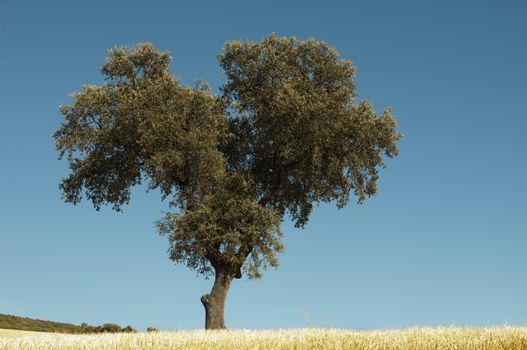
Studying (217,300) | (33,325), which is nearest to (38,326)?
(33,325)

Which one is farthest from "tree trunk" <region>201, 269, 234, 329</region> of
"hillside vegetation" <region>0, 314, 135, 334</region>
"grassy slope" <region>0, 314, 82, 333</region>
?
"grassy slope" <region>0, 314, 82, 333</region>

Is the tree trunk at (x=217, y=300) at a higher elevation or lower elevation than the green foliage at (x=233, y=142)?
lower

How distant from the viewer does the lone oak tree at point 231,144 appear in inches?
1249

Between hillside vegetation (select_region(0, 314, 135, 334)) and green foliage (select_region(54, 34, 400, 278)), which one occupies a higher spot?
green foliage (select_region(54, 34, 400, 278))

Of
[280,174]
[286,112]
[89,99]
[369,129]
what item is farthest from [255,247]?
[89,99]

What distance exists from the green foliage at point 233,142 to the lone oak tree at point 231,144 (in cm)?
7

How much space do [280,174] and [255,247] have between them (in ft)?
17.8

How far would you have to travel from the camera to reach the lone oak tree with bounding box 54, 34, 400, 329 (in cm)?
3172

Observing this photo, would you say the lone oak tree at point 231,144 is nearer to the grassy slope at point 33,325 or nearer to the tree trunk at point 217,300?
the tree trunk at point 217,300

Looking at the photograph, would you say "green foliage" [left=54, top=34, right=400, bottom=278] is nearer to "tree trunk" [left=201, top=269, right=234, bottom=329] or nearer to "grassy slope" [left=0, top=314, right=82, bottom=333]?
"tree trunk" [left=201, top=269, right=234, bottom=329]

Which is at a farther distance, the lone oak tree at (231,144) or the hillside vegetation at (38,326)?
Answer: the hillside vegetation at (38,326)

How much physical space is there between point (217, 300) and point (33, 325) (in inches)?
603

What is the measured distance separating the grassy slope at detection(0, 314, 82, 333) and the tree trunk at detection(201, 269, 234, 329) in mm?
10642

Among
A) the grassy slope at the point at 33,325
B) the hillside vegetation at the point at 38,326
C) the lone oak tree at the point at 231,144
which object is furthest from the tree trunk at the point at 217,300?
the grassy slope at the point at 33,325
